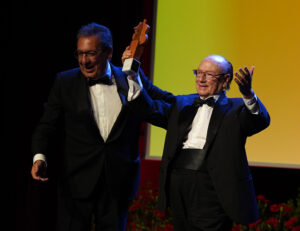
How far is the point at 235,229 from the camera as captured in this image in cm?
334

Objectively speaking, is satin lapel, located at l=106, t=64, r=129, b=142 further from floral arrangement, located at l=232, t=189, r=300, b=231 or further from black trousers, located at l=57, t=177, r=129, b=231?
floral arrangement, located at l=232, t=189, r=300, b=231

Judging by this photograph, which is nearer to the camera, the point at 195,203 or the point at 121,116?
the point at 195,203

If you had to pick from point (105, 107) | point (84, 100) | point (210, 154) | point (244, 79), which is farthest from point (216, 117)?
point (84, 100)

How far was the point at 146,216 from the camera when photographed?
3.94m

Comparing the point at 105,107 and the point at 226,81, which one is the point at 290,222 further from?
the point at 105,107

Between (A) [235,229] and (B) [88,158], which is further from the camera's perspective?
(A) [235,229]

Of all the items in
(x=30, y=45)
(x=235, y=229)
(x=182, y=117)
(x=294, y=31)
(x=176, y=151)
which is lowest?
(x=235, y=229)

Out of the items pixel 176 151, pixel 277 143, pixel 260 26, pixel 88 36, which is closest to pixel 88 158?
pixel 176 151

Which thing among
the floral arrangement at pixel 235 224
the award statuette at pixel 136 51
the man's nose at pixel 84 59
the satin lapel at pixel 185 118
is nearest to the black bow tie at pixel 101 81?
the man's nose at pixel 84 59

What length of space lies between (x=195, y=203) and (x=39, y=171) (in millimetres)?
862

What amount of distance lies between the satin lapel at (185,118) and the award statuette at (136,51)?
0.38 metres

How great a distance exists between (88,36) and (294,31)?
1.95m

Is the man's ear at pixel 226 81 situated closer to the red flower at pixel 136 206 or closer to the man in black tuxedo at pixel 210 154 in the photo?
the man in black tuxedo at pixel 210 154

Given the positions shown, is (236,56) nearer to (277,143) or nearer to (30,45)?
(277,143)
